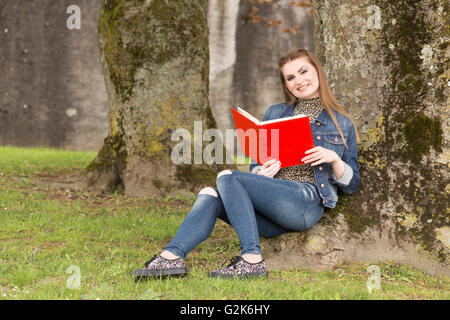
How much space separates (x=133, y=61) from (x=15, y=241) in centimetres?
323

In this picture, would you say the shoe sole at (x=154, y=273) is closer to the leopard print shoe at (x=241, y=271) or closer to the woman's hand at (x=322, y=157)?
the leopard print shoe at (x=241, y=271)

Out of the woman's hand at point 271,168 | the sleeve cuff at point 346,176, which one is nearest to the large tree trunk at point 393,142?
the sleeve cuff at point 346,176

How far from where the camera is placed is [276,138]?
3094 millimetres

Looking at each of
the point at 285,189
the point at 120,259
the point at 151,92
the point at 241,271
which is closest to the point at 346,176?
the point at 285,189

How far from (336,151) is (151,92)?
3.78 m

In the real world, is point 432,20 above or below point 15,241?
above

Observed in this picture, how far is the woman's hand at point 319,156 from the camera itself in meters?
3.09

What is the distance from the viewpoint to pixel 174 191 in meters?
6.43

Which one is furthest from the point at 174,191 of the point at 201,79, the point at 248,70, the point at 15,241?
the point at 248,70

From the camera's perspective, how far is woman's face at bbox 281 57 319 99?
339 centimetres

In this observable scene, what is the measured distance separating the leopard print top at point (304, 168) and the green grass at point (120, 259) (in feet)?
2.09

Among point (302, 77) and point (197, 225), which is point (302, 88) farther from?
point (197, 225)

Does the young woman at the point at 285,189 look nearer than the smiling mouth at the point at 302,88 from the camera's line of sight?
Yes
